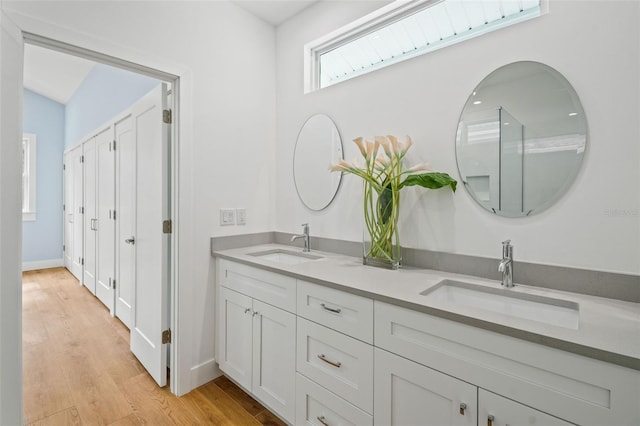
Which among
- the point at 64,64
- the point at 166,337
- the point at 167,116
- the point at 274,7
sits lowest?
the point at 166,337

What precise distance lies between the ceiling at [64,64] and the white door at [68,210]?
1.06m

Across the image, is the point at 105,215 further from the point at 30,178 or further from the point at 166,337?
the point at 30,178

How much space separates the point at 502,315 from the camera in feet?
3.21

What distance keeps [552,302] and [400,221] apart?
31.5 inches

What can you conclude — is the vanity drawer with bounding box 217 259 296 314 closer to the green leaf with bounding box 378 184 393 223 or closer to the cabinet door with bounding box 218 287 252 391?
the cabinet door with bounding box 218 287 252 391

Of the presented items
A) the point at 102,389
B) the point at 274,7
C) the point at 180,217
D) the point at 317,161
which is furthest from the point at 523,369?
the point at 274,7

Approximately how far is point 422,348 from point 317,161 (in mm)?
1506

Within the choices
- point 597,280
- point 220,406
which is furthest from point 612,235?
point 220,406

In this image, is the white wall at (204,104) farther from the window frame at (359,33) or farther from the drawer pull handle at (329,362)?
the drawer pull handle at (329,362)

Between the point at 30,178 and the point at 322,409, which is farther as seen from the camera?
the point at 30,178

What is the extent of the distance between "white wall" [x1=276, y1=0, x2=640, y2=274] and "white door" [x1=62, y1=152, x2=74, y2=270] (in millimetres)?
4821

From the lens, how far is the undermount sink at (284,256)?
215 centimetres

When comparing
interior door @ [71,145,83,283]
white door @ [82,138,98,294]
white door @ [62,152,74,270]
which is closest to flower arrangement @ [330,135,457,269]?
white door @ [82,138,98,294]

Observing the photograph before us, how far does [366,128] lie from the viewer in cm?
197
